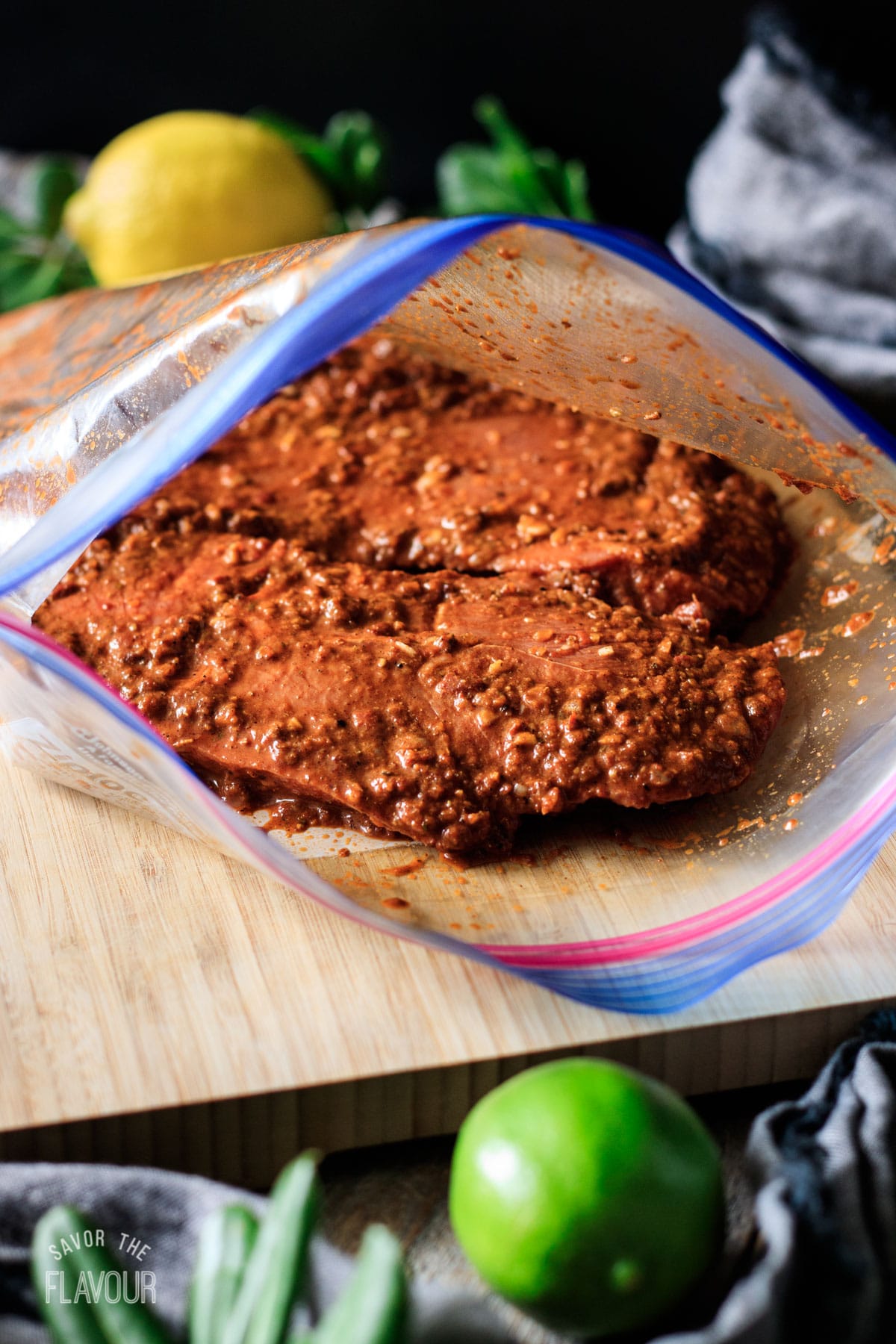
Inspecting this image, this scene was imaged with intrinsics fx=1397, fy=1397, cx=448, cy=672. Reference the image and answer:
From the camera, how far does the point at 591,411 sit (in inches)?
82.7

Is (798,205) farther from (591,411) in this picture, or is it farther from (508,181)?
(591,411)

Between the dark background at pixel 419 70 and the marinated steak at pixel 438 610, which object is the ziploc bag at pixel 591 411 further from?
the dark background at pixel 419 70

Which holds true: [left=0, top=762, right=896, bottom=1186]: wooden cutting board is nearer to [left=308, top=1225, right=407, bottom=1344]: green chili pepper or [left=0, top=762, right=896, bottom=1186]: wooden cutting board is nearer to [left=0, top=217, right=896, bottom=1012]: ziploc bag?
[left=0, top=217, right=896, bottom=1012]: ziploc bag

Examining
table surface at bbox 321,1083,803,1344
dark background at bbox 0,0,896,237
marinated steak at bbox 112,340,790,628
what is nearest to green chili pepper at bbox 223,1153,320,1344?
table surface at bbox 321,1083,803,1344

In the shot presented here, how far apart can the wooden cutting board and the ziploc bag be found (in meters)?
0.06

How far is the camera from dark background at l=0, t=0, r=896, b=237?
13.9 ft

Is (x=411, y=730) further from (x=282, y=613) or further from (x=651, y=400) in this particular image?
(x=651, y=400)

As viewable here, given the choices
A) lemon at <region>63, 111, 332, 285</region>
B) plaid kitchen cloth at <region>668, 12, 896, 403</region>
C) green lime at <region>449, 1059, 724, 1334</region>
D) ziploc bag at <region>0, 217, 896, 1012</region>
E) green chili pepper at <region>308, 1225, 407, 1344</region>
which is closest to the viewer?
green chili pepper at <region>308, 1225, 407, 1344</region>

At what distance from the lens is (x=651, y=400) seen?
2016 mm

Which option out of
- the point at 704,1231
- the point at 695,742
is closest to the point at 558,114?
the point at 695,742

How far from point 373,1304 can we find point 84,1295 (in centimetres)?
30

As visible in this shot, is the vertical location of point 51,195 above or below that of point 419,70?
below

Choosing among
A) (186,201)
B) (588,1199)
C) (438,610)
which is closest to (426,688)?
(438,610)

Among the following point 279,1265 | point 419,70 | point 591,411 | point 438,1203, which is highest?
point 419,70
